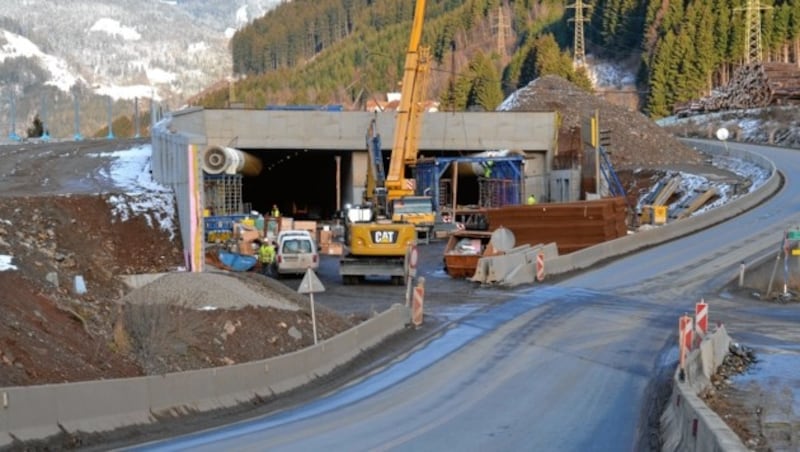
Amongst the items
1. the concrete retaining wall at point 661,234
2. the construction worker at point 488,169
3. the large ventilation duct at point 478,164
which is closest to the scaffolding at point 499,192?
the construction worker at point 488,169

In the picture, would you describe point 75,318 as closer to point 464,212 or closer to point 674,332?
point 674,332

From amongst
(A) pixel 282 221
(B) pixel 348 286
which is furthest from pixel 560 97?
(B) pixel 348 286

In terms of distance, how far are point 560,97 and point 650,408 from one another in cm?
7545

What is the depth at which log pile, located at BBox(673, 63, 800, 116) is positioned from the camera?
109 m

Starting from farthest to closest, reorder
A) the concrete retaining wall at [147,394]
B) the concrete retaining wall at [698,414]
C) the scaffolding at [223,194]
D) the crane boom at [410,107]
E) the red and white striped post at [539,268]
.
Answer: the crane boom at [410,107]
the scaffolding at [223,194]
the red and white striped post at [539,268]
the concrete retaining wall at [147,394]
the concrete retaining wall at [698,414]

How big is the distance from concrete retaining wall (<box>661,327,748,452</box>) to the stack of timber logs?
23425 millimetres

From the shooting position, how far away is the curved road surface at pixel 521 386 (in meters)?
16.6

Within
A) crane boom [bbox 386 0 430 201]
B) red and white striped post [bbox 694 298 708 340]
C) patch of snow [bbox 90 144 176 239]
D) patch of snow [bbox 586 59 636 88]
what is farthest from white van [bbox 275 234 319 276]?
patch of snow [bbox 586 59 636 88]

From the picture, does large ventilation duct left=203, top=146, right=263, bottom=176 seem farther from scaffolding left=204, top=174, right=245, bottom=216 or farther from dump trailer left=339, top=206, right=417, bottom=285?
dump trailer left=339, top=206, right=417, bottom=285

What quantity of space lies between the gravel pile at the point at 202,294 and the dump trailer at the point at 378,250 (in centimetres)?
1183

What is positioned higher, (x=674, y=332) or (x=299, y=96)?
(x=299, y=96)

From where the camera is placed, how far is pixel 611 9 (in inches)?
7052

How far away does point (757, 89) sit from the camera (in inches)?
4419

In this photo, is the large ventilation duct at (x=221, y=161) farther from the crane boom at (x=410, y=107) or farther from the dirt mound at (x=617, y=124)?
the dirt mound at (x=617, y=124)
